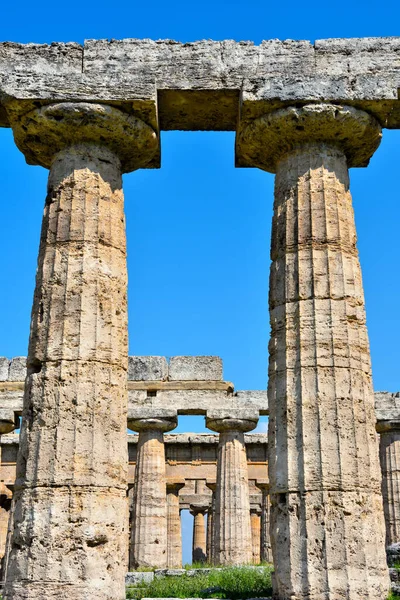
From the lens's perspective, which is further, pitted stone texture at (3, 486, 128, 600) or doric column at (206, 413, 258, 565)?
doric column at (206, 413, 258, 565)

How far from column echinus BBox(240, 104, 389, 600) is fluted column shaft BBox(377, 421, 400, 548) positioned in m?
16.0

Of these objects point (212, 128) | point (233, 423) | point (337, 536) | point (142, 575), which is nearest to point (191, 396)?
point (233, 423)

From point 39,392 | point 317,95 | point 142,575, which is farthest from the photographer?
point 142,575

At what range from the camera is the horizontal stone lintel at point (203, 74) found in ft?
41.7

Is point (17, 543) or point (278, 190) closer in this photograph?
point (17, 543)

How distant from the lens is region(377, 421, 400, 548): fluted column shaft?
26.8 m

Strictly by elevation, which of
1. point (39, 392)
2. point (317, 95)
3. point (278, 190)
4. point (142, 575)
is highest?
point (317, 95)

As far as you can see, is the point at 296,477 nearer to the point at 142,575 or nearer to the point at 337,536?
the point at 337,536

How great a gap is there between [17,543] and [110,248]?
15.8ft

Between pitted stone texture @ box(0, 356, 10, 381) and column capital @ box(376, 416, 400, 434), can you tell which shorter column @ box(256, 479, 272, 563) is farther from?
pitted stone texture @ box(0, 356, 10, 381)

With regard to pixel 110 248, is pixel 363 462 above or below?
below

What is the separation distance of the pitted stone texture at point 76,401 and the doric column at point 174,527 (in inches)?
937

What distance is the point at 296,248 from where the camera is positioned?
41.7 ft

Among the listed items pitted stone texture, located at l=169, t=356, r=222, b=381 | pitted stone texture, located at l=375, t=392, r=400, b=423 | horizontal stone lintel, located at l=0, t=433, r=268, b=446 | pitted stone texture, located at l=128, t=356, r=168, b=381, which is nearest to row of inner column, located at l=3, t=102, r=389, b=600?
pitted stone texture, located at l=128, t=356, r=168, b=381
